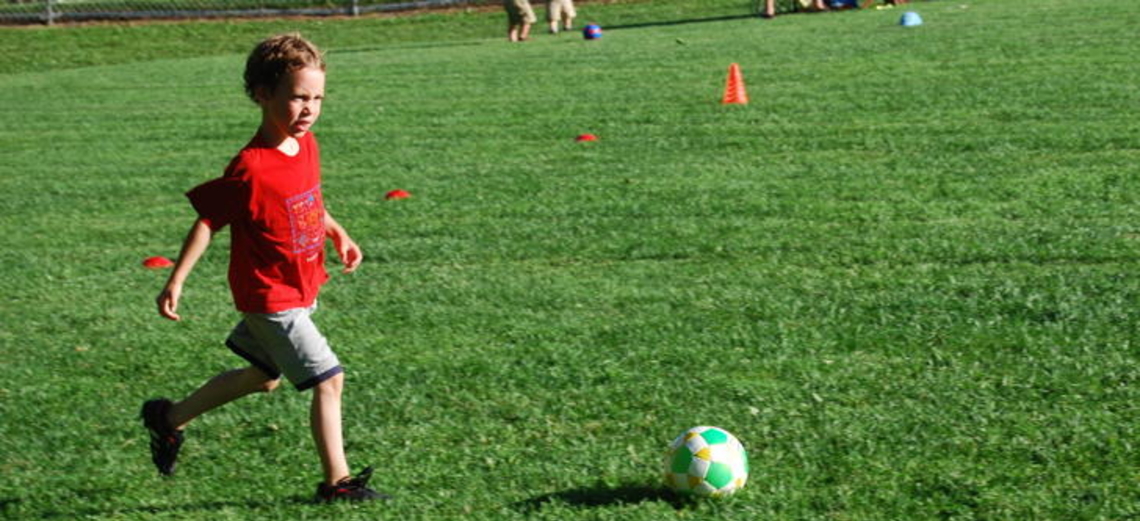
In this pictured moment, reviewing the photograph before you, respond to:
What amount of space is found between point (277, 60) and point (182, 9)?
27803 millimetres

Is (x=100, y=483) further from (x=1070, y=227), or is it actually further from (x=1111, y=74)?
(x=1111, y=74)

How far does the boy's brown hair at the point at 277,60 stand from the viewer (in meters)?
4.66

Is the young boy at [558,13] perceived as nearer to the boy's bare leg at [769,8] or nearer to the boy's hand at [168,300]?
the boy's bare leg at [769,8]

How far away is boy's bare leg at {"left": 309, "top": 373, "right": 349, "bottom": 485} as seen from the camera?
15.8ft

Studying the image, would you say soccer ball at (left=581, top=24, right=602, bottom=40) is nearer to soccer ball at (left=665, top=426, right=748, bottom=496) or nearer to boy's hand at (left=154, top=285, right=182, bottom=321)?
soccer ball at (left=665, top=426, right=748, bottom=496)

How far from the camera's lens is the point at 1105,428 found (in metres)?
5.30

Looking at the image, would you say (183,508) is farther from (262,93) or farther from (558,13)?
(558,13)

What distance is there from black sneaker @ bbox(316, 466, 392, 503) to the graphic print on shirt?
77 cm

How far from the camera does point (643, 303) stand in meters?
7.50

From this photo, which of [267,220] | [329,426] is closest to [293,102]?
[267,220]

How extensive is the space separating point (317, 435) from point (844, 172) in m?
6.50

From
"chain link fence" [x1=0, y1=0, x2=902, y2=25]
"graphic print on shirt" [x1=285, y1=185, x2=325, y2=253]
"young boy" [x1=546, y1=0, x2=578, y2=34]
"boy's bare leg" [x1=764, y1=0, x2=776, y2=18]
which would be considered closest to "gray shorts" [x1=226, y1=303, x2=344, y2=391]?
"graphic print on shirt" [x1=285, y1=185, x2=325, y2=253]

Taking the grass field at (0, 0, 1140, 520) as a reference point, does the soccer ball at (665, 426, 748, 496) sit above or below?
above

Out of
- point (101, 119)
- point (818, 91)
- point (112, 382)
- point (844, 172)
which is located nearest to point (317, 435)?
point (112, 382)
